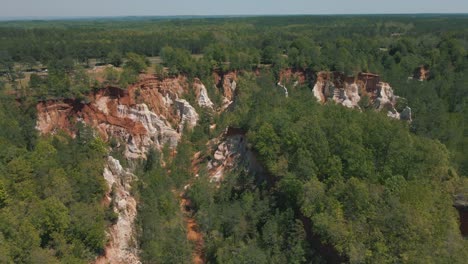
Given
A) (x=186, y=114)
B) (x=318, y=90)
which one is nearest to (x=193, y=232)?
(x=186, y=114)

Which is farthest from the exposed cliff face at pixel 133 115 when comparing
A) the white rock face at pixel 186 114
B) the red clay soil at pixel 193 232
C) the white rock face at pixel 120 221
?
the red clay soil at pixel 193 232

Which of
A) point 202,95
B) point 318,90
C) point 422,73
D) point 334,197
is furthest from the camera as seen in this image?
point 422,73

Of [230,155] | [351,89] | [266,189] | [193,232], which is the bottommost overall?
[193,232]

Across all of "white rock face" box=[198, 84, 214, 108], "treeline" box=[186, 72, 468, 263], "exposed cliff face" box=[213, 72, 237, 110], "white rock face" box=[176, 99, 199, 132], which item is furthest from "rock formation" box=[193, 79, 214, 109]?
"treeline" box=[186, 72, 468, 263]

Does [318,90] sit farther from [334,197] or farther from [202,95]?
[334,197]

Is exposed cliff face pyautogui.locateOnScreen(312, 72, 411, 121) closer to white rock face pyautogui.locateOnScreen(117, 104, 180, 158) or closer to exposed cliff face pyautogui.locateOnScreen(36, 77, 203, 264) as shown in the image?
exposed cliff face pyautogui.locateOnScreen(36, 77, 203, 264)

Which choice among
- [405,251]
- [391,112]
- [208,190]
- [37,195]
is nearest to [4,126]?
[37,195]
